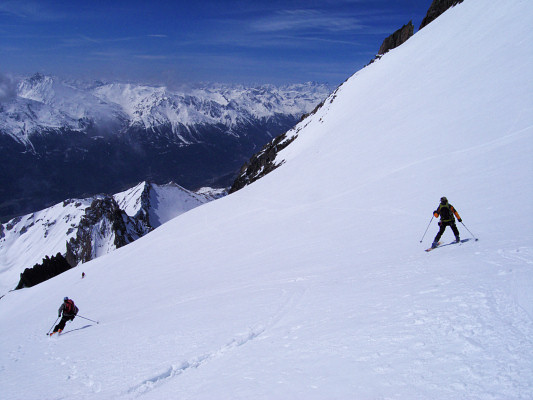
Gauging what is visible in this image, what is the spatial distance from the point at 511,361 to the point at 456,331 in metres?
1.08

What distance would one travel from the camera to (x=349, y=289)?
9578 millimetres

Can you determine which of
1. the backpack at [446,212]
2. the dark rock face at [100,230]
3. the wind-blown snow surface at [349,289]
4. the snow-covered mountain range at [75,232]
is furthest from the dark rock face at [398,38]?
the dark rock face at [100,230]

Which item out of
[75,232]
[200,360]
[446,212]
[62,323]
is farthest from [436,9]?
[75,232]

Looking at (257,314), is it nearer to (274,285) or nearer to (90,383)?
(274,285)

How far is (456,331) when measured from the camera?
576 centimetres

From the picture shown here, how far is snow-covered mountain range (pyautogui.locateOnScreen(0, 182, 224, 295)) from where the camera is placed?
14350 cm

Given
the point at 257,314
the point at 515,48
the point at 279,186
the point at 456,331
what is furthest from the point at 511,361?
the point at 515,48

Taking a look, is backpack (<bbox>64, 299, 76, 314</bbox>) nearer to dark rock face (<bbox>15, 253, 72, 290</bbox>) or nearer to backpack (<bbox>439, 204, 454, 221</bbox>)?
backpack (<bbox>439, 204, 454, 221</bbox>)

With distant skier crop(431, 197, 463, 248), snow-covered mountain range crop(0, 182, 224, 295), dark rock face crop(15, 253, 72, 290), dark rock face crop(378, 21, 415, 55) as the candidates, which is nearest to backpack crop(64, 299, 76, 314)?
distant skier crop(431, 197, 463, 248)

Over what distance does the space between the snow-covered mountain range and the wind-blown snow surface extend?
127 meters

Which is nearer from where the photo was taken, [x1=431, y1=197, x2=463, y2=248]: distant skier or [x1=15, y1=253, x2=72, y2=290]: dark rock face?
[x1=431, y1=197, x2=463, y2=248]: distant skier

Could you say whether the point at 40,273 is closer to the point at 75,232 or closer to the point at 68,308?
the point at 68,308

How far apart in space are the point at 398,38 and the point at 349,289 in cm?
8386

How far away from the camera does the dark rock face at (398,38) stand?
246ft
